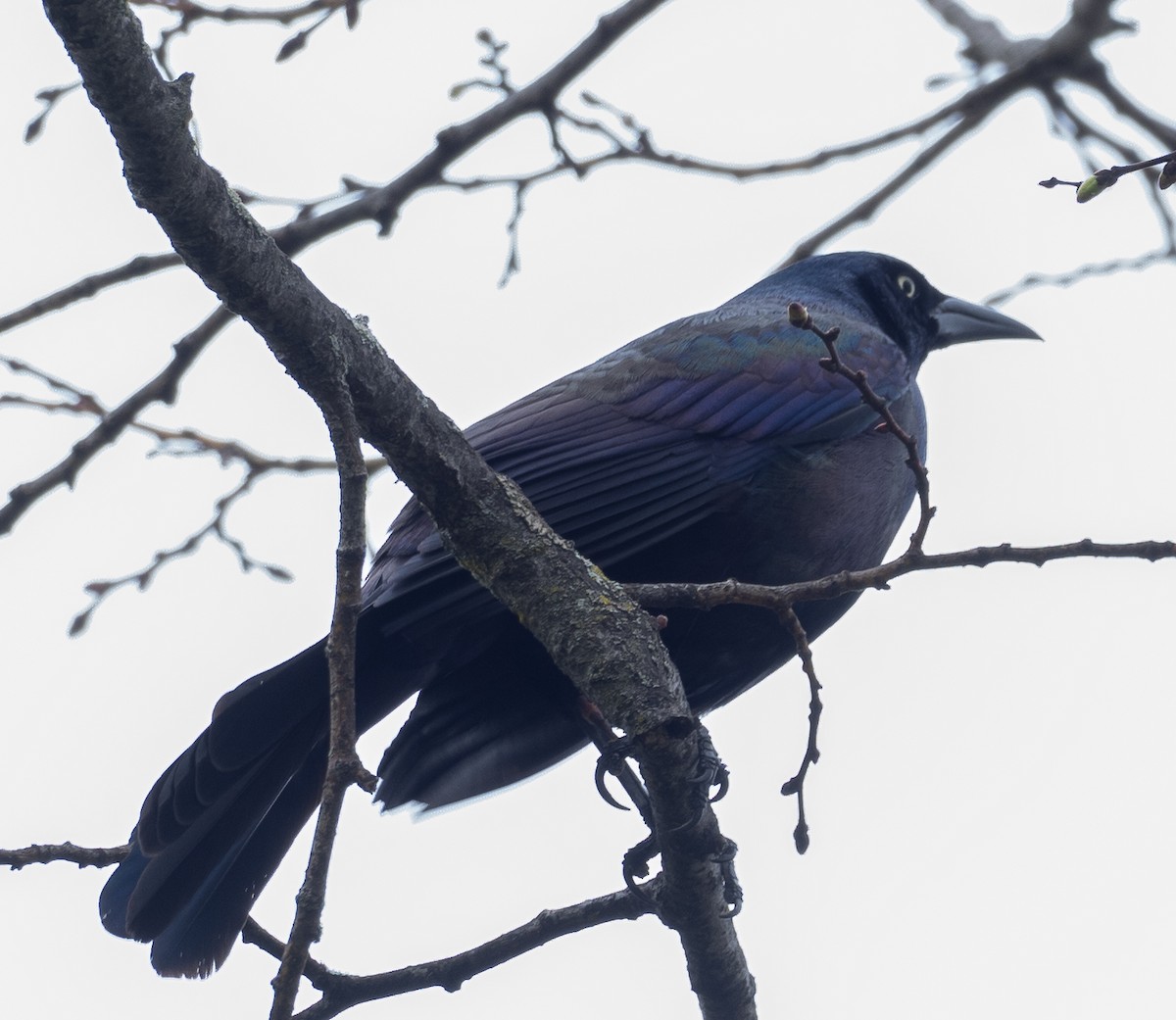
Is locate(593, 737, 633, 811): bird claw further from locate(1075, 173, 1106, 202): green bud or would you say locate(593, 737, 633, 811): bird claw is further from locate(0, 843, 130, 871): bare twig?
locate(1075, 173, 1106, 202): green bud

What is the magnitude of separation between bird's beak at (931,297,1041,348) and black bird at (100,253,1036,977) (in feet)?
4.07

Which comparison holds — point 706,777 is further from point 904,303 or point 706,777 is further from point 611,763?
point 904,303

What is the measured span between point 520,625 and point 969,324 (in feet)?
9.13

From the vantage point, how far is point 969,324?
5.52 m

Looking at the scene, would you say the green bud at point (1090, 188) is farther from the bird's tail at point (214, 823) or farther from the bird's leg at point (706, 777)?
the bird's tail at point (214, 823)

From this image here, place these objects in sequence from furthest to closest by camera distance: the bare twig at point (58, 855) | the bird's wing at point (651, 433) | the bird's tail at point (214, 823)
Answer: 1. the bird's wing at point (651, 433)
2. the bird's tail at point (214, 823)
3. the bare twig at point (58, 855)

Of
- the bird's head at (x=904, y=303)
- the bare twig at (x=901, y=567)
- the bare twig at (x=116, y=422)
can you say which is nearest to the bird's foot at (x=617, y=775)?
the bare twig at (x=901, y=567)

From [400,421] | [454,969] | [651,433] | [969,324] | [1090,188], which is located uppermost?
[969,324]

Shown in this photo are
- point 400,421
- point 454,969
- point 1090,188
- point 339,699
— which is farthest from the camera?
point 454,969

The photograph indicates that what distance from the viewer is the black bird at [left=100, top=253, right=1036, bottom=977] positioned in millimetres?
3359

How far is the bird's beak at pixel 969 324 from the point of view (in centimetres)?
549

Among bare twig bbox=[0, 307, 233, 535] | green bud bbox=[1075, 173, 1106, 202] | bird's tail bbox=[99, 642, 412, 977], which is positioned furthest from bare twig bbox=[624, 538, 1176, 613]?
bare twig bbox=[0, 307, 233, 535]

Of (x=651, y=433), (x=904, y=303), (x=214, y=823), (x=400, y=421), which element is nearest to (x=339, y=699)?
(x=400, y=421)

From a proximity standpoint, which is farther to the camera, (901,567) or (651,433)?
(651,433)
